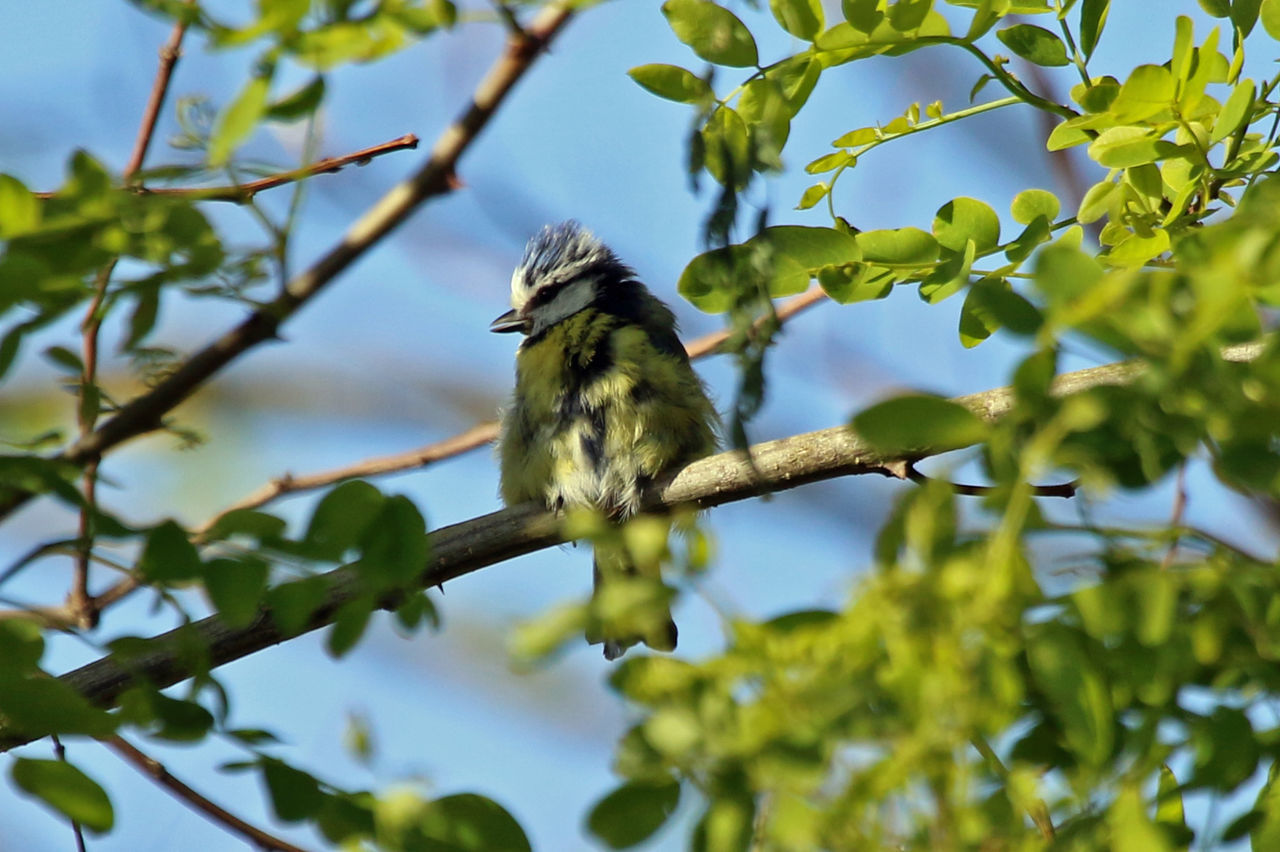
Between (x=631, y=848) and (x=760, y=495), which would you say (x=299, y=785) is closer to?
(x=631, y=848)

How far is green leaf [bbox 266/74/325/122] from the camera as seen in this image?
132 centimetres

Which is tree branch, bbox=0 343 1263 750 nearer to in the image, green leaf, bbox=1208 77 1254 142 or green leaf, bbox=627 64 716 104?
green leaf, bbox=1208 77 1254 142

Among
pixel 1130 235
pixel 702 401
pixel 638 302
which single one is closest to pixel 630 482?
pixel 702 401

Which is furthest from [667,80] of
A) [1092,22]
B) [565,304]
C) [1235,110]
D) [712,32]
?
[565,304]

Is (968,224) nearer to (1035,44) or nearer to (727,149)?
(1035,44)

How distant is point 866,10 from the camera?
76.6 inches

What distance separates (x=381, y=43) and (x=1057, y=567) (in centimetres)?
79

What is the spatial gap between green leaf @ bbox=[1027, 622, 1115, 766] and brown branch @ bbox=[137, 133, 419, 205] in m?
0.80

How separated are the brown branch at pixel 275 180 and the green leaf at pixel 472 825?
65 cm

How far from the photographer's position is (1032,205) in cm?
222

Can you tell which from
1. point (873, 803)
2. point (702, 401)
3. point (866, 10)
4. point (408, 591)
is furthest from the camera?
point (702, 401)

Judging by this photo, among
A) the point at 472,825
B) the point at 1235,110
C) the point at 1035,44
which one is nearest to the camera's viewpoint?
the point at 472,825

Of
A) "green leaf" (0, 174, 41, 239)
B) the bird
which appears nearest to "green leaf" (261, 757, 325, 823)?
"green leaf" (0, 174, 41, 239)

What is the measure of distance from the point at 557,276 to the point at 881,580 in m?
4.07
